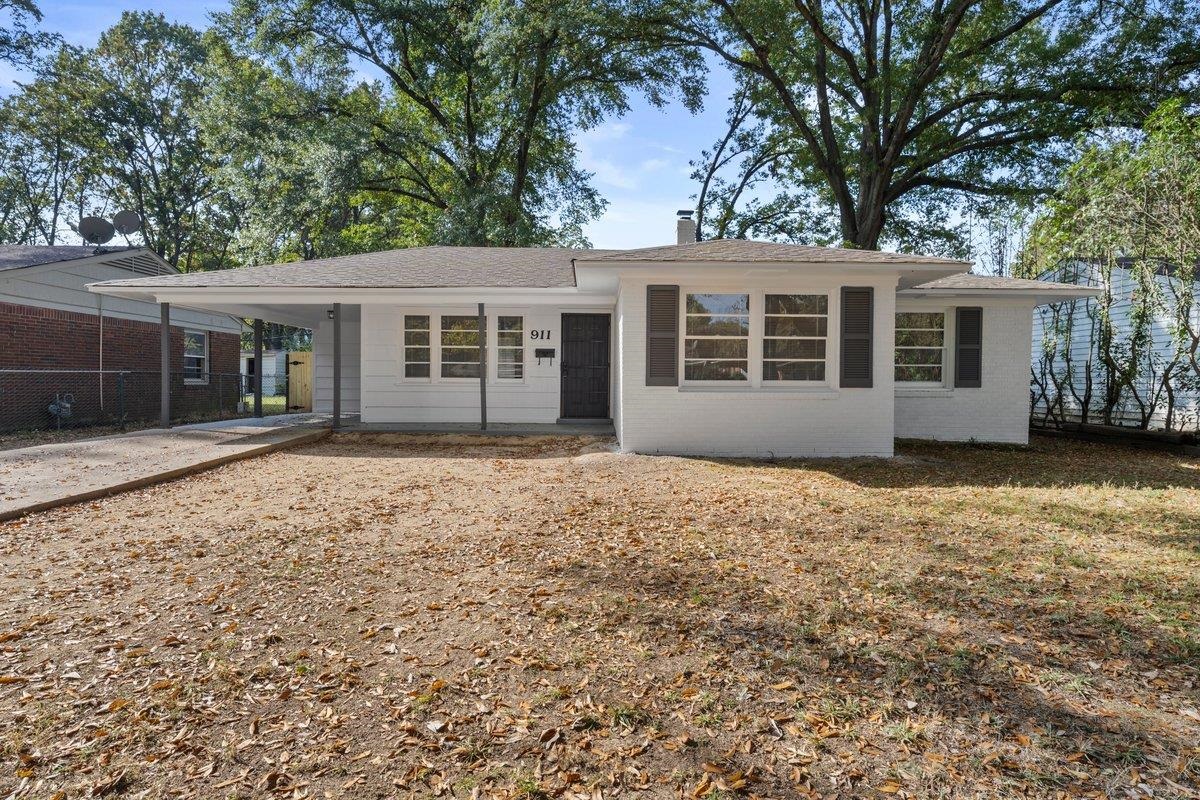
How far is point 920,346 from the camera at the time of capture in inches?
424

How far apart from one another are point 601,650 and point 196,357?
16.5m

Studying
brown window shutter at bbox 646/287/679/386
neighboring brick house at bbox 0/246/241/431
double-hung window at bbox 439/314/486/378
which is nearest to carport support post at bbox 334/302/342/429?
double-hung window at bbox 439/314/486/378

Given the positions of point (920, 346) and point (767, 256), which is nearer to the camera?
point (767, 256)

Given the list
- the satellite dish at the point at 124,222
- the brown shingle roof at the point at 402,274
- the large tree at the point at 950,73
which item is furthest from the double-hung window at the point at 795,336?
the satellite dish at the point at 124,222

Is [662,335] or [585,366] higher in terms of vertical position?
[662,335]

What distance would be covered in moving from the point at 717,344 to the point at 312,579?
6202 millimetres

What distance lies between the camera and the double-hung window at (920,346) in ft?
35.1

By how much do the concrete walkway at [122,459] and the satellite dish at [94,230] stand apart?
5.91m

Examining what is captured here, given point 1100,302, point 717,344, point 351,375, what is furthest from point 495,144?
point 1100,302

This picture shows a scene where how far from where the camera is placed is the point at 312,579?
4.01m

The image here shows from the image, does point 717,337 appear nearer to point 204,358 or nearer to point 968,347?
point 968,347

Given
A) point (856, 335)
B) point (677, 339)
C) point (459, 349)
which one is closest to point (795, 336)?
point (856, 335)

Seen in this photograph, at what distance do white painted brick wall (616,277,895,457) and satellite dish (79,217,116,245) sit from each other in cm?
1246

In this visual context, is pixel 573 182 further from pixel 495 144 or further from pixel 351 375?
pixel 351 375
